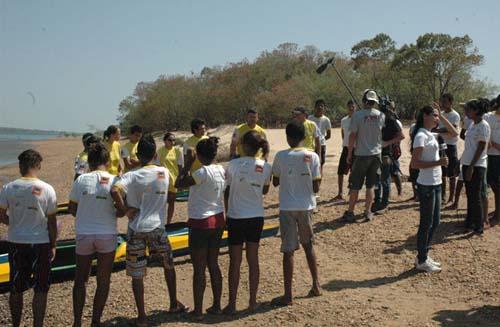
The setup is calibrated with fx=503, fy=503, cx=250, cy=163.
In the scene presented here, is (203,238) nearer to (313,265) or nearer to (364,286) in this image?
(313,265)

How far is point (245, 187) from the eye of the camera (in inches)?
205

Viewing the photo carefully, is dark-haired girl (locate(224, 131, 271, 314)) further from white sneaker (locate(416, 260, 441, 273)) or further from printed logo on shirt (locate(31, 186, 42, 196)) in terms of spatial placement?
white sneaker (locate(416, 260, 441, 273))

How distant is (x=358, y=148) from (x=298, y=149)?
129 inches

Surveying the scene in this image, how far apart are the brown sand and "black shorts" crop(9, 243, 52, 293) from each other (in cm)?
82

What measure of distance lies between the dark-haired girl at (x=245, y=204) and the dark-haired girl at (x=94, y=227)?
119 cm

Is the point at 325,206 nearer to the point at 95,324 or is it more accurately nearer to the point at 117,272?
the point at 117,272

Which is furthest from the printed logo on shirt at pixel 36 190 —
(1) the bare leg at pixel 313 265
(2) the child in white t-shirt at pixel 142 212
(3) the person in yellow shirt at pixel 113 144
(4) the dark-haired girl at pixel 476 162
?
(4) the dark-haired girl at pixel 476 162

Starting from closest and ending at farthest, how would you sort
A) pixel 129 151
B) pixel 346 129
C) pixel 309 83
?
Result: 1. pixel 129 151
2. pixel 346 129
3. pixel 309 83

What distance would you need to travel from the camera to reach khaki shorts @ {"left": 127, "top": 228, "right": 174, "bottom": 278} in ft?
15.8

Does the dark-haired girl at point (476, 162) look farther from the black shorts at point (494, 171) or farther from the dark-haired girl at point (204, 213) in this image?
the dark-haired girl at point (204, 213)

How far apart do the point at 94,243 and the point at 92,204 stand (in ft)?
1.22

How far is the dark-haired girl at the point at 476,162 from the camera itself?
7.19 metres

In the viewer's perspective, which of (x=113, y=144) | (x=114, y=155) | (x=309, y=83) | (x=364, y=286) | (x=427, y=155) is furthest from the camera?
(x=309, y=83)

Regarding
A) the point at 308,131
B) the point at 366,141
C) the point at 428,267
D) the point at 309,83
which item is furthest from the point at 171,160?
the point at 309,83
